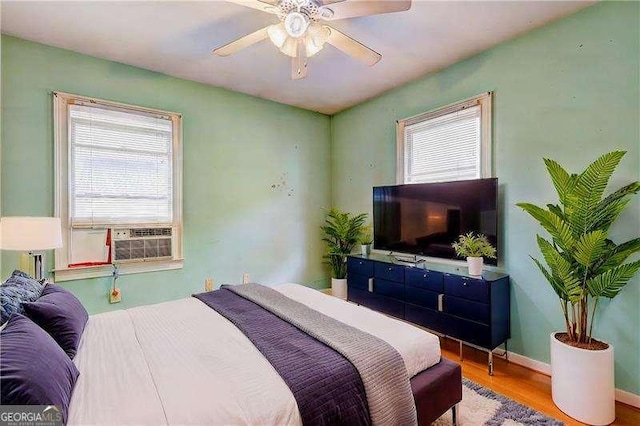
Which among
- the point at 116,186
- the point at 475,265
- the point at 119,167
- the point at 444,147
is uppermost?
the point at 444,147

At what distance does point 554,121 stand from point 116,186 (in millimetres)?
4074

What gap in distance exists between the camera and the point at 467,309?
8.44 feet

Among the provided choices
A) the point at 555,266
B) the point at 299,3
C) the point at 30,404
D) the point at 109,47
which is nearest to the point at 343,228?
the point at 555,266

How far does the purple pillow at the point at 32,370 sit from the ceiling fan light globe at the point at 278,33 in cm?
198

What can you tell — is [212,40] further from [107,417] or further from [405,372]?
[405,372]

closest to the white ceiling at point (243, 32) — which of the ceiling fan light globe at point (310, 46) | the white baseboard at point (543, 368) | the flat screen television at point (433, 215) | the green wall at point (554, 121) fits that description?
the green wall at point (554, 121)

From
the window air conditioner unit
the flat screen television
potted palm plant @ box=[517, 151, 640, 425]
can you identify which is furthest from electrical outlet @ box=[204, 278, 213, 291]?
potted palm plant @ box=[517, 151, 640, 425]

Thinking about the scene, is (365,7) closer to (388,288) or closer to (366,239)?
(388,288)

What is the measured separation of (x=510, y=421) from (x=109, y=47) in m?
4.32

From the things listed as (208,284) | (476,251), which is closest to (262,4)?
(476,251)

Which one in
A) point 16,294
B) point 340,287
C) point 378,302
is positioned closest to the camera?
point 16,294

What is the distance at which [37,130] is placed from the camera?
9.02 feet

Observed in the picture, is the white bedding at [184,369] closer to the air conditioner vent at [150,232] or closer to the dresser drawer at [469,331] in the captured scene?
the dresser drawer at [469,331]

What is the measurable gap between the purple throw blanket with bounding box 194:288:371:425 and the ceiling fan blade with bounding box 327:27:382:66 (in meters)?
1.90
